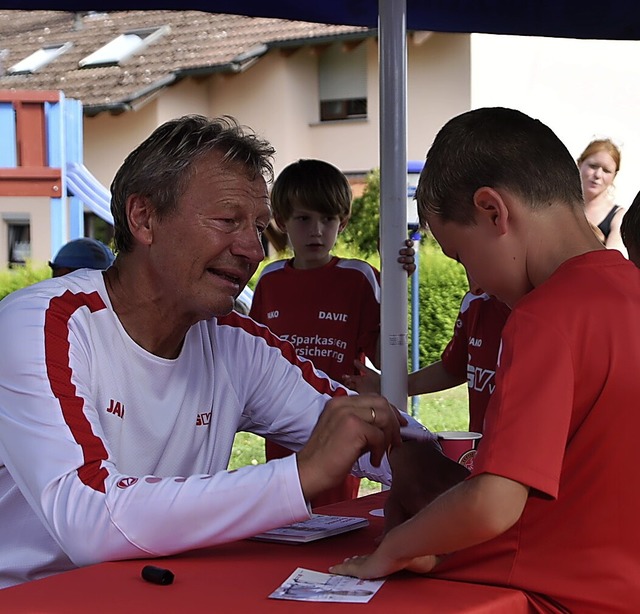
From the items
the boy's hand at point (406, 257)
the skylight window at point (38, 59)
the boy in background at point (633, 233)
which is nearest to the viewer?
the boy in background at point (633, 233)

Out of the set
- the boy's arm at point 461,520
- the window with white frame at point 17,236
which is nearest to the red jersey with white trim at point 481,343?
the boy's arm at point 461,520

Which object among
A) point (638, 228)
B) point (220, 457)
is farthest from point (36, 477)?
point (638, 228)

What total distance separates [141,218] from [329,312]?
7.57 feet

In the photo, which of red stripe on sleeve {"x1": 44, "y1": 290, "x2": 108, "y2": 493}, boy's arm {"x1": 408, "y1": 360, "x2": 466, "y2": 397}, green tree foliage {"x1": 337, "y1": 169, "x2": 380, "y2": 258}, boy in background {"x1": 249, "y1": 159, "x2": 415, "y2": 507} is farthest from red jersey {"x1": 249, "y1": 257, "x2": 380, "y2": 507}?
green tree foliage {"x1": 337, "y1": 169, "x2": 380, "y2": 258}

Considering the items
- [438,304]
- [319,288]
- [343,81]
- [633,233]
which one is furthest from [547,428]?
[343,81]

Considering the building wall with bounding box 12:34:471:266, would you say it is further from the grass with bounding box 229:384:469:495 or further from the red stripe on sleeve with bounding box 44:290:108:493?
the red stripe on sleeve with bounding box 44:290:108:493

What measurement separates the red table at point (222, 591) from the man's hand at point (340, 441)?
0.15m

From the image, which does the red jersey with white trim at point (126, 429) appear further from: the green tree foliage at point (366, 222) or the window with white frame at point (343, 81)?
the window with white frame at point (343, 81)

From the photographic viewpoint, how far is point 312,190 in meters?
4.59

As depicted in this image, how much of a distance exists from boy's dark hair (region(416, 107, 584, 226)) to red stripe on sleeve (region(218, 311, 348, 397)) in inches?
33.4

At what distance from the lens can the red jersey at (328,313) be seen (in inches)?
177

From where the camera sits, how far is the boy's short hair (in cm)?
460

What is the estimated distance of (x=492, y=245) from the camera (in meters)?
1.74

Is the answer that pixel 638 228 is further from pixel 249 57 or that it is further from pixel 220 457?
pixel 249 57
